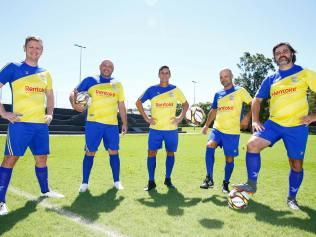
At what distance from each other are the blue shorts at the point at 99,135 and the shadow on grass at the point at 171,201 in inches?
54.2

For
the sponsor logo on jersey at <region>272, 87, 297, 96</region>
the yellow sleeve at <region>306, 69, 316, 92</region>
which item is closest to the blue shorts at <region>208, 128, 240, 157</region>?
the sponsor logo on jersey at <region>272, 87, 297, 96</region>

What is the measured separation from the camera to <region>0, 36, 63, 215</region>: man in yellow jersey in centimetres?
505

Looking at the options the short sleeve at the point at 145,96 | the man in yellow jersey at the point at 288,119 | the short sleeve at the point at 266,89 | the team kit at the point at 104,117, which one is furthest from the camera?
the short sleeve at the point at 145,96

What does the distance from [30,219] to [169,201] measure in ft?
7.93

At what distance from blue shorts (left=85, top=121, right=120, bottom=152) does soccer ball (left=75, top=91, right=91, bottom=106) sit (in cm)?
44

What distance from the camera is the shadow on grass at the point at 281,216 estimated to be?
4.40 metres

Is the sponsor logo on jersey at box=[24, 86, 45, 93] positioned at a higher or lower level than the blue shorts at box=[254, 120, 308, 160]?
higher

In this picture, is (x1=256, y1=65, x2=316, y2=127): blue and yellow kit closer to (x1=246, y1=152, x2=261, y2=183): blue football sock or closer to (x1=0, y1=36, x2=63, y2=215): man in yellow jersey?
(x1=246, y1=152, x2=261, y2=183): blue football sock

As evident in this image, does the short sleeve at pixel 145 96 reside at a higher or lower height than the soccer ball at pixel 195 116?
higher

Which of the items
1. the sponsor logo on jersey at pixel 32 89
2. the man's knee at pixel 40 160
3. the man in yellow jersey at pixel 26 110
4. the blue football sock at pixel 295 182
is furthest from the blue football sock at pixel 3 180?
the blue football sock at pixel 295 182

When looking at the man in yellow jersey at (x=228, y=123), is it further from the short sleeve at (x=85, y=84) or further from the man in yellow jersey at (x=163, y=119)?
the short sleeve at (x=85, y=84)

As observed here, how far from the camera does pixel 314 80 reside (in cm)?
515

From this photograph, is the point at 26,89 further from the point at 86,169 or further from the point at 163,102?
the point at 163,102

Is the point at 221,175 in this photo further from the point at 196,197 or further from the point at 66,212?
the point at 66,212
